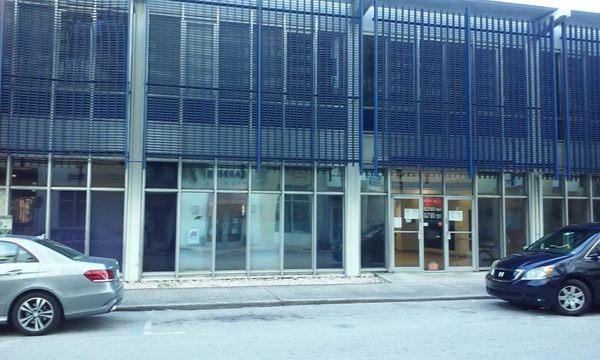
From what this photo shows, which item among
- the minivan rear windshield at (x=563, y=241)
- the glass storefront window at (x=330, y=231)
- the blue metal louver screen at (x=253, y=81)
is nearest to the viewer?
the minivan rear windshield at (x=563, y=241)

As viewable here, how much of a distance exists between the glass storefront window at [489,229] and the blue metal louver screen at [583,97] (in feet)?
8.44

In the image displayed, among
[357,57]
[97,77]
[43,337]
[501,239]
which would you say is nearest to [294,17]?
[357,57]

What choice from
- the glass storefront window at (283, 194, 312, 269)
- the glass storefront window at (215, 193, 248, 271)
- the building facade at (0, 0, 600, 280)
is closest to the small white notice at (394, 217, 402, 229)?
the building facade at (0, 0, 600, 280)

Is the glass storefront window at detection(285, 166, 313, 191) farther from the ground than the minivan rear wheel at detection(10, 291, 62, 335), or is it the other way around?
the glass storefront window at detection(285, 166, 313, 191)

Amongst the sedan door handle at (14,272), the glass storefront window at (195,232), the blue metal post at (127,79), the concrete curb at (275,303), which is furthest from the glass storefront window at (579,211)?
the sedan door handle at (14,272)

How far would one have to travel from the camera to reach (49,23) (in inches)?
504

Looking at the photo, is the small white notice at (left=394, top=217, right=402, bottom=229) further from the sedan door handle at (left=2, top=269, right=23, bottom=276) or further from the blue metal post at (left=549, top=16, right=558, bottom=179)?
the sedan door handle at (left=2, top=269, right=23, bottom=276)

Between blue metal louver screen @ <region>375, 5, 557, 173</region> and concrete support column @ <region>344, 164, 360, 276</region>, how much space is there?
1.03m

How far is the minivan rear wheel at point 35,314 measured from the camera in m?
7.83

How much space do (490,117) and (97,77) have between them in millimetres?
10542

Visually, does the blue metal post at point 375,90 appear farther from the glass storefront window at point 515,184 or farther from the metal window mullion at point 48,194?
the metal window mullion at point 48,194

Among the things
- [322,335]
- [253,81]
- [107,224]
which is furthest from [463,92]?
[107,224]

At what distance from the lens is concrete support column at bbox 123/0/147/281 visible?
519 inches

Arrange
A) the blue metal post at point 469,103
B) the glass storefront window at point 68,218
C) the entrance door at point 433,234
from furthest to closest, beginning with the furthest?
1. the entrance door at point 433,234
2. the blue metal post at point 469,103
3. the glass storefront window at point 68,218
